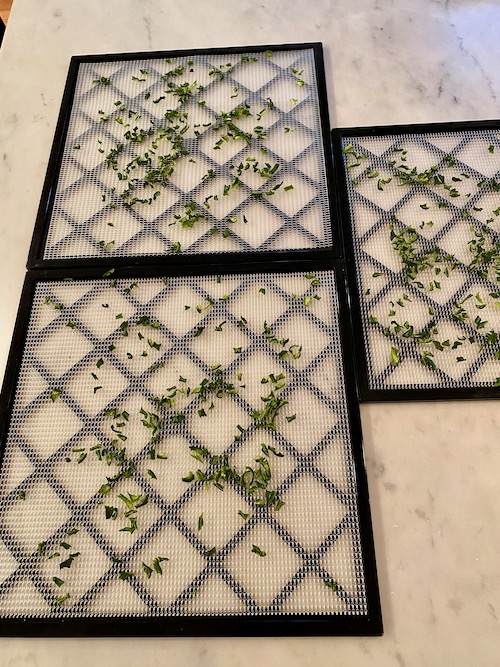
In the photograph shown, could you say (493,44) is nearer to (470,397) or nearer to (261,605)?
(470,397)

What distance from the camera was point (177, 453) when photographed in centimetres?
111

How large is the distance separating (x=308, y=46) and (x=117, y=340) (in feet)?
3.77

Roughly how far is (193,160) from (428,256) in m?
0.73

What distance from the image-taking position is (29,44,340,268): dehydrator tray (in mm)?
1334

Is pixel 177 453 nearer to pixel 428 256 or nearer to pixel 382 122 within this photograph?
pixel 428 256

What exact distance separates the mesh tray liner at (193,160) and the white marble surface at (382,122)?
0.12 metres

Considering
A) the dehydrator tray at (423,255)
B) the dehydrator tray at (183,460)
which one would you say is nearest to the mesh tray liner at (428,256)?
the dehydrator tray at (423,255)

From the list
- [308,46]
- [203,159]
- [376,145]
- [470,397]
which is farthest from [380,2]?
[470,397]

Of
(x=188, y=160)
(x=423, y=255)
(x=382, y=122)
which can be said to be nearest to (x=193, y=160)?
(x=188, y=160)

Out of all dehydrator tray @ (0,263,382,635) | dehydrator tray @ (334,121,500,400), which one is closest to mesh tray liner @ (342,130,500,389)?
dehydrator tray @ (334,121,500,400)

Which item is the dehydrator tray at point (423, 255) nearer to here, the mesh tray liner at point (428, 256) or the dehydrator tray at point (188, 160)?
the mesh tray liner at point (428, 256)

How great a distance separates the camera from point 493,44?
163 centimetres

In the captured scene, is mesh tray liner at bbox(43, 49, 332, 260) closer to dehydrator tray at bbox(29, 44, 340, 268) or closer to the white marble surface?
dehydrator tray at bbox(29, 44, 340, 268)

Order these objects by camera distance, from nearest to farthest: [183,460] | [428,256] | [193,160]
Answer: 1. [183,460]
2. [428,256]
3. [193,160]
